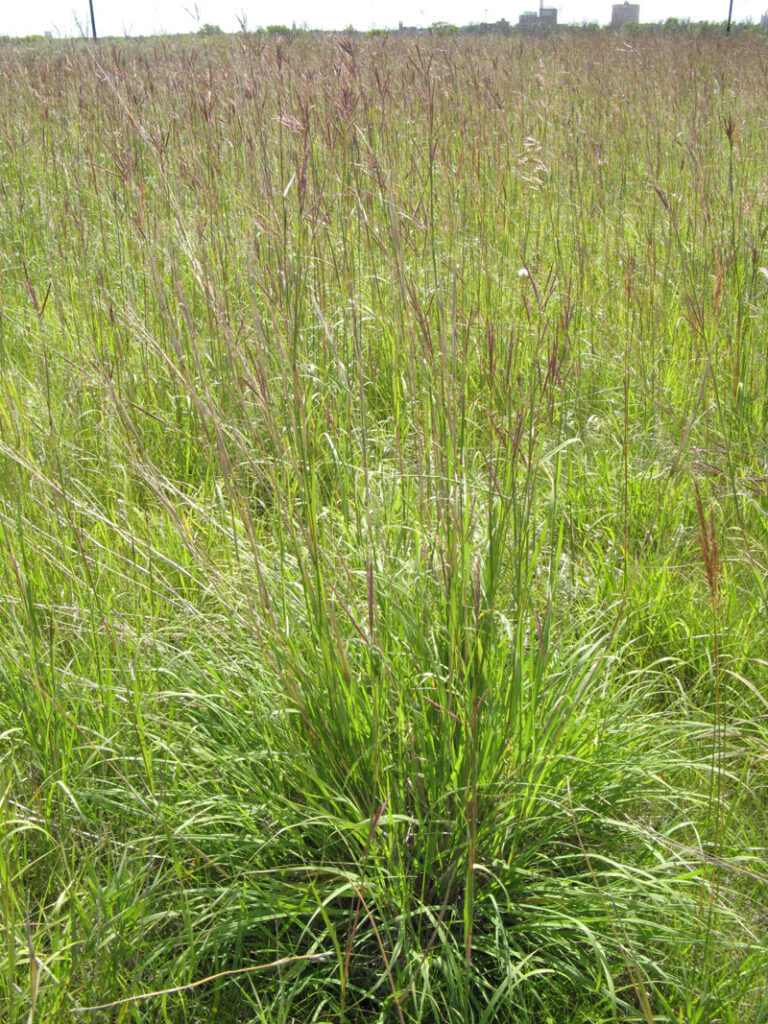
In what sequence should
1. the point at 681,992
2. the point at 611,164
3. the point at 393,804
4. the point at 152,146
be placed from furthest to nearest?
the point at 611,164, the point at 152,146, the point at 393,804, the point at 681,992

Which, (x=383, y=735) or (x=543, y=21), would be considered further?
(x=543, y=21)

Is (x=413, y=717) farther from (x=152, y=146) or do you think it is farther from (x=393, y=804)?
(x=152, y=146)

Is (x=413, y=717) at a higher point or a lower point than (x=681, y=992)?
higher

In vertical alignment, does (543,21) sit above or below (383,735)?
above

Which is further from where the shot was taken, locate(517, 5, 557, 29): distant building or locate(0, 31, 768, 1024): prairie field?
locate(517, 5, 557, 29): distant building

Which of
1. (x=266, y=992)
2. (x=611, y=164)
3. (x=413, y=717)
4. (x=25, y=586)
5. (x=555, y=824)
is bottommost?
(x=266, y=992)

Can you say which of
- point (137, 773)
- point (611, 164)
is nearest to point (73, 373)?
point (137, 773)

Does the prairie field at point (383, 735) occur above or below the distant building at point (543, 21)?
Answer: below

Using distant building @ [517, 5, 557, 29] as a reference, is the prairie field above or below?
below

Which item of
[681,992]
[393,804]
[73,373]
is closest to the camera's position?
[681,992]

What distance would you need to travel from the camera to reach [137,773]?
53.0 inches

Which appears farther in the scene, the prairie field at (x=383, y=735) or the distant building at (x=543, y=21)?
the distant building at (x=543, y=21)

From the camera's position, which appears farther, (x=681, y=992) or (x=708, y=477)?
(x=708, y=477)

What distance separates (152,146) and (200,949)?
4.48 feet
